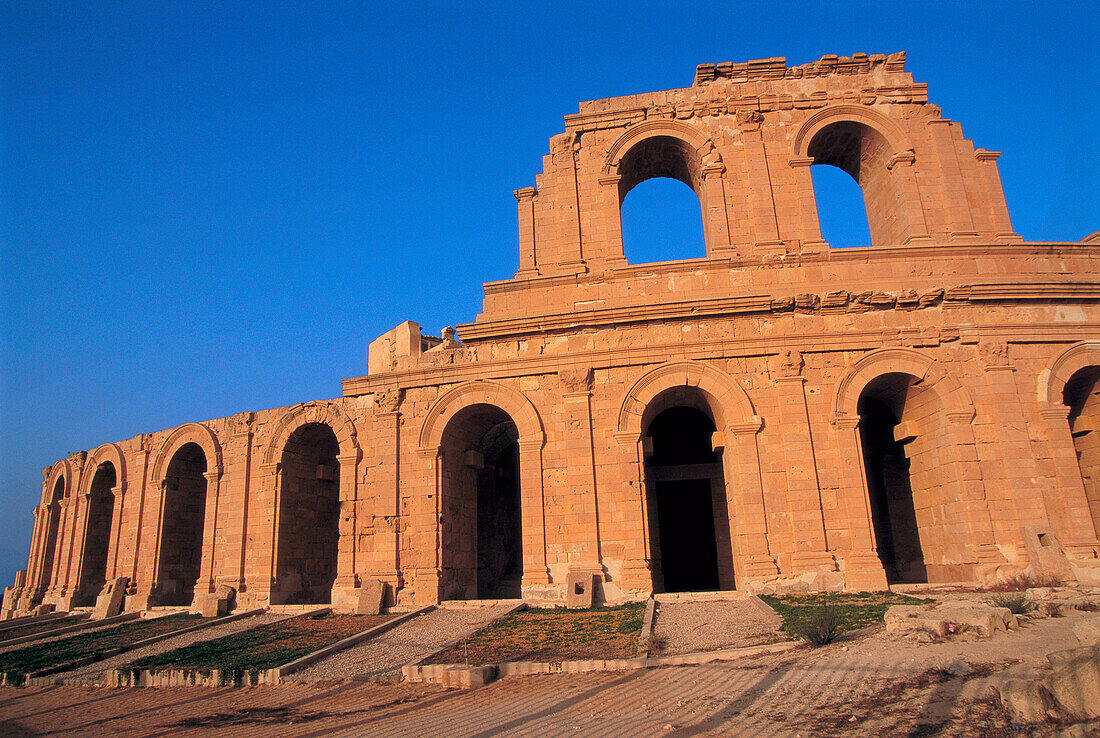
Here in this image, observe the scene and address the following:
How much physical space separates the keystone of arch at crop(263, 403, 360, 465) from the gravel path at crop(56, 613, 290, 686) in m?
4.04

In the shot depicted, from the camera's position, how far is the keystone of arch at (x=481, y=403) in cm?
1538

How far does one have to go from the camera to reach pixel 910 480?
53.9 ft

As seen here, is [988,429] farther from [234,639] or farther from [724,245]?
[234,639]

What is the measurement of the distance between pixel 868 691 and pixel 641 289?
10.6 metres

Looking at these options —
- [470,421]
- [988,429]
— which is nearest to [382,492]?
[470,421]

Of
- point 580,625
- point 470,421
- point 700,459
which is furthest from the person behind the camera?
point 700,459

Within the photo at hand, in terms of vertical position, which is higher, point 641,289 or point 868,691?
point 641,289

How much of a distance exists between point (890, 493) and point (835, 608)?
365 inches

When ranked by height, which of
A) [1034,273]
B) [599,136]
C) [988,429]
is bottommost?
[988,429]

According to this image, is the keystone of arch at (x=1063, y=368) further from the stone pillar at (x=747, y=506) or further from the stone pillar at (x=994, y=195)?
the stone pillar at (x=747, y=506)

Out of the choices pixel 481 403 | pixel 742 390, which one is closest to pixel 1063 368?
pixel 742 390

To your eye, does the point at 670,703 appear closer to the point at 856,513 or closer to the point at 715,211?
the point at 856,513

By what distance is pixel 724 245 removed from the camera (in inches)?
629

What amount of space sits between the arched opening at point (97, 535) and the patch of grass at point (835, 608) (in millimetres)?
21072
